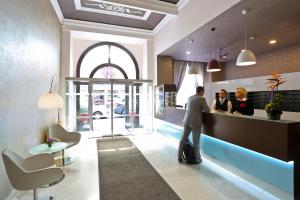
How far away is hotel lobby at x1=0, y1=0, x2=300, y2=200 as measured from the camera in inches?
99.7

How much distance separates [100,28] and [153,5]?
8.54 feet

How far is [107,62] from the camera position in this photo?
7969mm

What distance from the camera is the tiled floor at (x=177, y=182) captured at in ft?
8.65

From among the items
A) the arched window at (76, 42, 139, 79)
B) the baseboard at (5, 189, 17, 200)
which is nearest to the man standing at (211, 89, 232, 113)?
the baseboard at (5, 189, 17, 200)

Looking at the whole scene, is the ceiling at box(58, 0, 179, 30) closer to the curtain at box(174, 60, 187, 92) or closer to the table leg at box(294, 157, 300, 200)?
the curtain at box(174, 60, 187, 92)

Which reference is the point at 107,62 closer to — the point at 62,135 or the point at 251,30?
the point at 62,135

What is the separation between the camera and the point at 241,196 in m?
2.62

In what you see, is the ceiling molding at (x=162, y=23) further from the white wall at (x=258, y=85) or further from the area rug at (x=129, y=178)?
the area rug at (x=129, y=178)

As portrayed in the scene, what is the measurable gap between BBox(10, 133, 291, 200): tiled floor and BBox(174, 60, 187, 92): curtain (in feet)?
14.2

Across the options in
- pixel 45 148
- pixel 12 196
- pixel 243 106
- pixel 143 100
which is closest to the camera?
pixel 12 196

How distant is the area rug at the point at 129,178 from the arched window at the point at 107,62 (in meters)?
4.11

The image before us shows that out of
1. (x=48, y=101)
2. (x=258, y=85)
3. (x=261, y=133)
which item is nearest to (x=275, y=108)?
(x=261, y=133)

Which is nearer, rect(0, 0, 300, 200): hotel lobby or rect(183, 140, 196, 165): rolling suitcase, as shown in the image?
rect(0, 0, 300, 200): hotel lobby

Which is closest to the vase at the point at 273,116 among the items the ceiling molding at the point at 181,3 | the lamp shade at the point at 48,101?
the lamp shade at the point at 48,101
